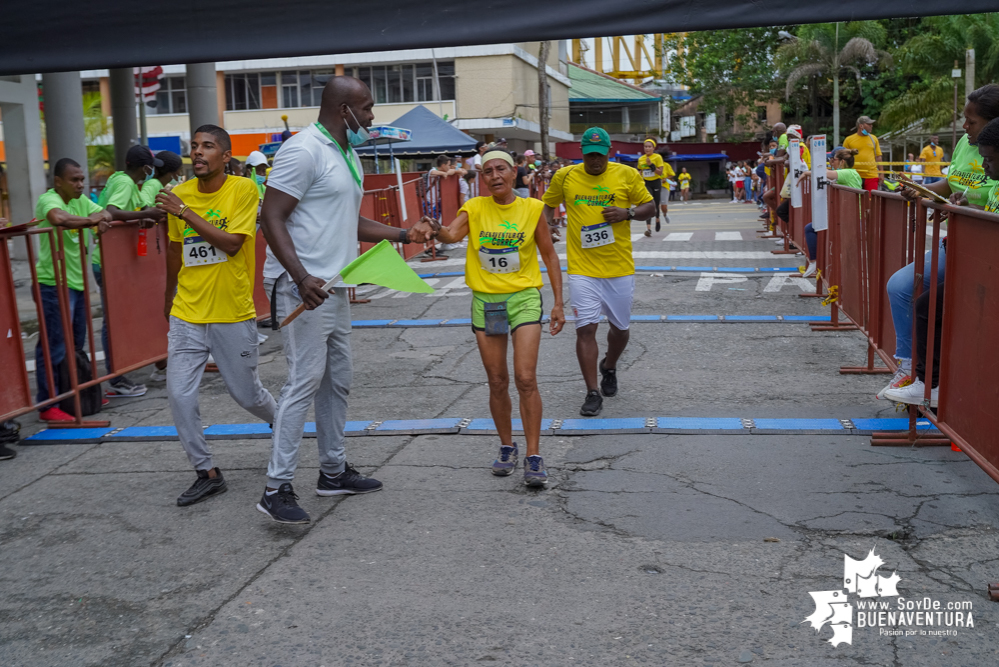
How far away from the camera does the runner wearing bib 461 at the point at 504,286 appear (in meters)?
5.46

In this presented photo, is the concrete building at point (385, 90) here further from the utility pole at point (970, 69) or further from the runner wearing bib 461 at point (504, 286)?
the runner wearing bib 461 at point (504, 286)

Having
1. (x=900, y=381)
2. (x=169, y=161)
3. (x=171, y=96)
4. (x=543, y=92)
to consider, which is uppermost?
(x=171, y=96)

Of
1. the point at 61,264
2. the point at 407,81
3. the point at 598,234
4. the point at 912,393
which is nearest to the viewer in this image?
the point at 912,393

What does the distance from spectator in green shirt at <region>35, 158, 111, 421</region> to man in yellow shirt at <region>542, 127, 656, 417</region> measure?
3.39m

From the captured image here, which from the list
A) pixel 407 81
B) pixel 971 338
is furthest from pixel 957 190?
pixel 407 81

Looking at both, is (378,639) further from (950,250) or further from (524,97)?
(524,97)

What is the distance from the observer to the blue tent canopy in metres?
23.9

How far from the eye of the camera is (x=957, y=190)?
233 inches

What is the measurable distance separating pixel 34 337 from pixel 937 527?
9.62 meters

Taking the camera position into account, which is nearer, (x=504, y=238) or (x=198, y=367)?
(x=198, y=367)

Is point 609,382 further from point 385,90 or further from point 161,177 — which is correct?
point 385,90

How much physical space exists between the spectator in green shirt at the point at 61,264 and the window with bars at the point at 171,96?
50.2 m

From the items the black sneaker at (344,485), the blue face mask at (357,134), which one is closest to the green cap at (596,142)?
the blue face mask at (357,134)

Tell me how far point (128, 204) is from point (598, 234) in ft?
12.5
